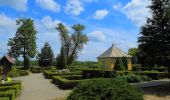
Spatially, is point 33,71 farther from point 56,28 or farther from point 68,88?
point 68,88

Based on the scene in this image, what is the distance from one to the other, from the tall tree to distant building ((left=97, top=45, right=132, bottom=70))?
25.3 m

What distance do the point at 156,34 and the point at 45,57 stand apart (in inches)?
1824

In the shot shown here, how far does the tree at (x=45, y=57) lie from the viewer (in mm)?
68688

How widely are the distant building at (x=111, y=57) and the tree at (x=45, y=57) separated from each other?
17558mm

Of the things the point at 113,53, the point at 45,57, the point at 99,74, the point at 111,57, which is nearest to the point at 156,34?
the point at 99,74

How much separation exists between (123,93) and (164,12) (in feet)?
51.4

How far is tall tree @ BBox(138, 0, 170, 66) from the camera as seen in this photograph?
24828 millimetres

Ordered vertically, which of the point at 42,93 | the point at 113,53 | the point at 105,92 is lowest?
the point at 42,93

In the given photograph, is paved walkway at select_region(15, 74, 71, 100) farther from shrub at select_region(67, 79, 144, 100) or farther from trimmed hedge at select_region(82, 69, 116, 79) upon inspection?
shrub at select_region(67, 79, 144, 100)

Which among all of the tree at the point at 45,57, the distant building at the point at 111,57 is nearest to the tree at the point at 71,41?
the tree at the point at 45,57

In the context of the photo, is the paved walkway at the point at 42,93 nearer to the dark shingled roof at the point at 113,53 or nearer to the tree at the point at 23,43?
the dark shingled roof at the point at 113,53

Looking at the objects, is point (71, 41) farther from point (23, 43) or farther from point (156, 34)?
point (156, 34)

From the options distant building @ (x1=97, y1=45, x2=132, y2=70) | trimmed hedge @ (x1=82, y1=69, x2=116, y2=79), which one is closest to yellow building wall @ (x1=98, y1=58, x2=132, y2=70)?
distant building @ (x1=97, y1=45, x2=132, y2=70)

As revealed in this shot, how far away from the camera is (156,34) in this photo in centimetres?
2512
